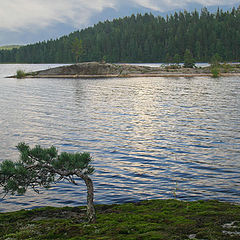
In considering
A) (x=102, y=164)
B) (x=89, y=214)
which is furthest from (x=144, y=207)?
(x=102, y=164)

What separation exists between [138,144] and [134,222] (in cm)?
1189

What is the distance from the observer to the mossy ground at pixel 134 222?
7785 mm

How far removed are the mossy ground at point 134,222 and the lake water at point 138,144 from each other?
1.59 meters

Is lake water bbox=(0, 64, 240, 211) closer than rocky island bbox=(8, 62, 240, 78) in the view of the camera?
Yes

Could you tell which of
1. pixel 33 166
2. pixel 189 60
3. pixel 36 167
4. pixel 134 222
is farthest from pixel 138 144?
pixel 189 60

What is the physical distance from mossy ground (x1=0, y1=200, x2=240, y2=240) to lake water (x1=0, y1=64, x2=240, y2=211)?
1592 millimetres

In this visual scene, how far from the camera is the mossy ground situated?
7.79 metres

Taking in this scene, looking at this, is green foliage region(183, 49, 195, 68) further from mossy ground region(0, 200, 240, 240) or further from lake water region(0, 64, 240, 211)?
mossy ground region(0, 200, 240, 240)

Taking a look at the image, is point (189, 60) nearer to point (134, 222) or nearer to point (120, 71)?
point (120, 71)

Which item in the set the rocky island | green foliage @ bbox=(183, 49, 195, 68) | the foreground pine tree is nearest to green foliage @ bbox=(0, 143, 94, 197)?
the foreground pine tree

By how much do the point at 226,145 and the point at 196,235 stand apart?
13191 millimetres

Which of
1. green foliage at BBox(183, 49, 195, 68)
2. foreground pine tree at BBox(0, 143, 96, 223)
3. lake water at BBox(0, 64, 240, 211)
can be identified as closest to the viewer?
foreground pine tree at BBox(0, 143, 96, 223)

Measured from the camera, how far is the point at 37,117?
3231cm

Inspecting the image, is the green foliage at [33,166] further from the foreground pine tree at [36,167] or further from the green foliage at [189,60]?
the green foliage at [189,60]
